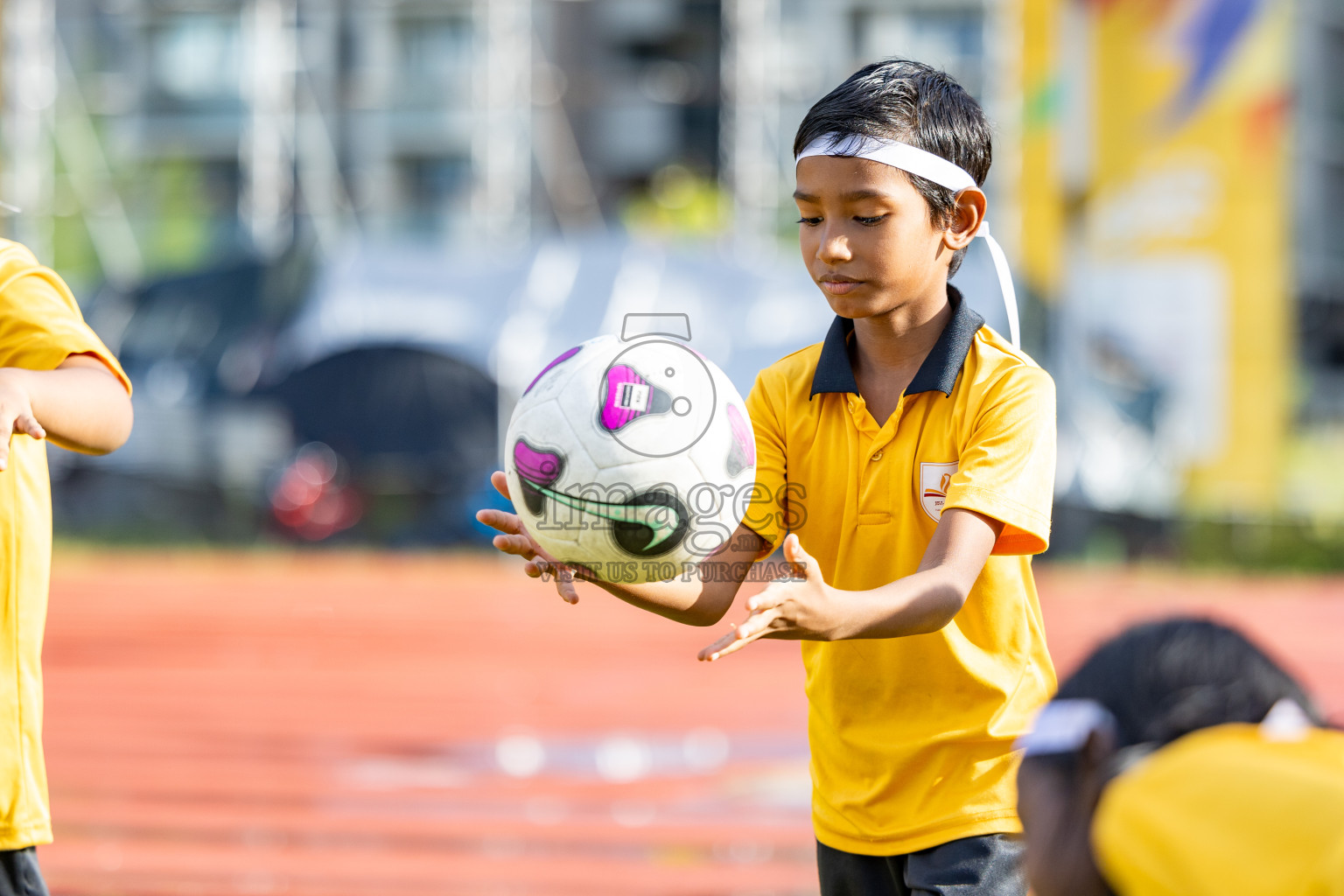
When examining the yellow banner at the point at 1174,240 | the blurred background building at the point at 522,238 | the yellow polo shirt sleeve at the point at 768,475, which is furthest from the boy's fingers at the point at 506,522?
the yellow banner at the point at 1174,240

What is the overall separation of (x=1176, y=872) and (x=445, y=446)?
14.8m

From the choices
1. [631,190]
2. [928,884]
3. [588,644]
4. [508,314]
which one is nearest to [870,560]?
[928,884]

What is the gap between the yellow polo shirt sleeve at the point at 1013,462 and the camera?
195 centimetres

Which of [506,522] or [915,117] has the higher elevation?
[915,117]

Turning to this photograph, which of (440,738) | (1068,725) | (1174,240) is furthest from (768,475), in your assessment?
(1174,240)

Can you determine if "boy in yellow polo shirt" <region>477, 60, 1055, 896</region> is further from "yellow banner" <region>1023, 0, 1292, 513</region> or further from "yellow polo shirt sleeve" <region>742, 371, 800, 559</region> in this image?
"yellow banner" <region>1023, 0, 1292, 513</region>

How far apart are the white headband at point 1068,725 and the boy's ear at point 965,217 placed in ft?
3.07

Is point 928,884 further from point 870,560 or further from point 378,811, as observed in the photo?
point 378,811

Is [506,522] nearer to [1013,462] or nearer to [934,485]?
[934,485]

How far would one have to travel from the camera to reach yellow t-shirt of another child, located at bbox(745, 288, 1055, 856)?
2.06 meters

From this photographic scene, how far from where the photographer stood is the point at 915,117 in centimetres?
203

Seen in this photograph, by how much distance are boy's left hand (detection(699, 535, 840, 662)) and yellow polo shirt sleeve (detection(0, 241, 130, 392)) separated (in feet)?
3.18

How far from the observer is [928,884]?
6.72 ft

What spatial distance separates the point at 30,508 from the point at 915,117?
1362 millimetres
